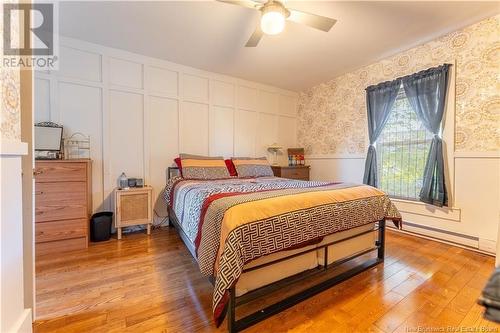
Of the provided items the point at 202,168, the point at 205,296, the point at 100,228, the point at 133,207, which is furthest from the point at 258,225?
the point at 100,228

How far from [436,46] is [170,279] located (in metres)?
3.92

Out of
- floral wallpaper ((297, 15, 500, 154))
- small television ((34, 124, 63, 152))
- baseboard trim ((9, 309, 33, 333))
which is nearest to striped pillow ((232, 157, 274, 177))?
floral wallpaper ((297, 15, 500, 154))

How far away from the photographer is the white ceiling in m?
2.23

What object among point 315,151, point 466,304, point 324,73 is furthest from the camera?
point 315,151

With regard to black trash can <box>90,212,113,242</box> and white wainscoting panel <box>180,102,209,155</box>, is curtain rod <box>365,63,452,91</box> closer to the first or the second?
white wainscoting panel <box>180,102,209,155</box>

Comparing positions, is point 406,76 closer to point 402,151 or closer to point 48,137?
point 402,151

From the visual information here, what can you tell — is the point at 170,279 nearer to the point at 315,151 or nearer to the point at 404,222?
the point at 404,222

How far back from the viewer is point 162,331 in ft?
4.34

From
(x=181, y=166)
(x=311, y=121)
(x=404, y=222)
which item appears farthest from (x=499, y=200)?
(x=181, y=166)

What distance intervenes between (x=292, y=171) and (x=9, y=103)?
3761mm

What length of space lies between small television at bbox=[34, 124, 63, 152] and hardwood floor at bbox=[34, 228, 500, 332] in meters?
1.16

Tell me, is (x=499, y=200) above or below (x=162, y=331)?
above

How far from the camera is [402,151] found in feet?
10.4

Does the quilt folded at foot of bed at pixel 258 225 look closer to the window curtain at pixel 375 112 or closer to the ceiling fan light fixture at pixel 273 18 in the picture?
the ceiling fan light fixture at pixel 273 18
